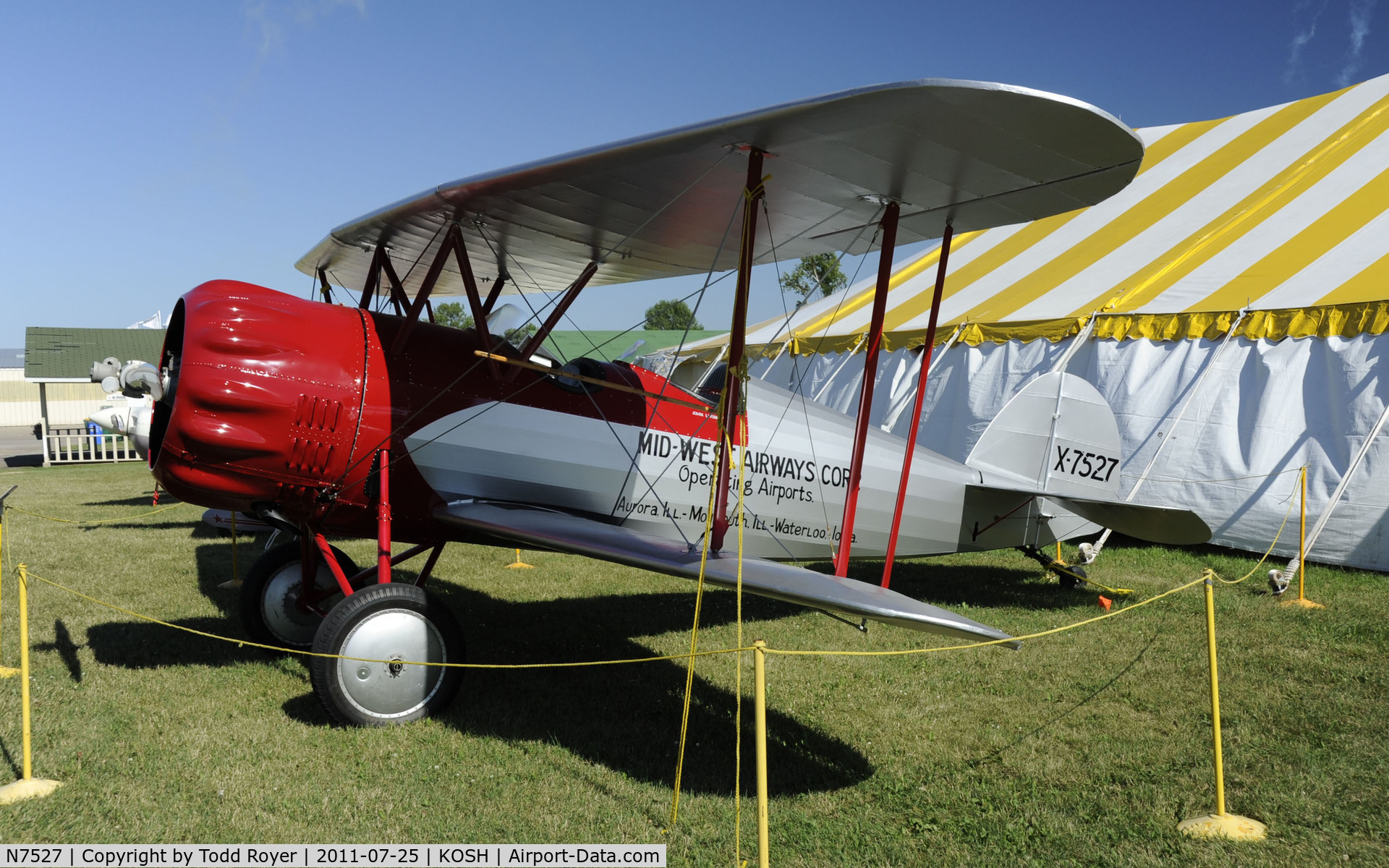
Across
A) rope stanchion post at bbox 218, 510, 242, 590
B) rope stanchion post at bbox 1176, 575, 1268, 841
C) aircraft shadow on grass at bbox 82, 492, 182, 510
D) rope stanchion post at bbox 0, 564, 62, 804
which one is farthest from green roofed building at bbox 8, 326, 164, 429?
rope stanchion post at bbox 1176, 575, 1268, 841

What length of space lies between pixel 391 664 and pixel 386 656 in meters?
0.12

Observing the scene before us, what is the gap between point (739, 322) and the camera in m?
3.99

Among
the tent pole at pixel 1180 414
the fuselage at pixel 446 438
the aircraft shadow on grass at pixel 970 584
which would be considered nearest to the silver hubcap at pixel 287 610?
the fuselage at pixel 446 438

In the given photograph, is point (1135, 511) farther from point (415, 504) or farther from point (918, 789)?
point (415, 504)

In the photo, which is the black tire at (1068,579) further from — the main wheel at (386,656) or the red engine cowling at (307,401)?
the main wheel at (386,656)

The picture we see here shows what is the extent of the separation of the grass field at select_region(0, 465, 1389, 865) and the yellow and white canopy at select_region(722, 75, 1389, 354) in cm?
345

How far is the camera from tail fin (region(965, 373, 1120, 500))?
7.41 m

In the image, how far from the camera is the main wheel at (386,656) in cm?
420

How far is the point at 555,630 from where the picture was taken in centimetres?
653

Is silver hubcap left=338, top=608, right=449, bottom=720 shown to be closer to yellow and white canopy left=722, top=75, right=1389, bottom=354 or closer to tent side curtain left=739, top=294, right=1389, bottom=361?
tent side curtain left=739, top=294, right=1389, bottom=361

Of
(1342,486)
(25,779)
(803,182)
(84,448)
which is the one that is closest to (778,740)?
(803,182)

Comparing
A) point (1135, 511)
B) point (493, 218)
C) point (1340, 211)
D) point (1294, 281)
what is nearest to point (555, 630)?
point (493, 218)

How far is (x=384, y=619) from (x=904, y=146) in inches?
130

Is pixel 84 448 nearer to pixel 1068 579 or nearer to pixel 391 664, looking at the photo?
pixel 391 664
